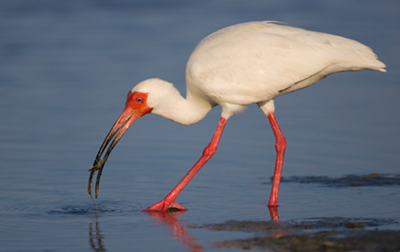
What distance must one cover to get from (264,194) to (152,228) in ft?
6.40

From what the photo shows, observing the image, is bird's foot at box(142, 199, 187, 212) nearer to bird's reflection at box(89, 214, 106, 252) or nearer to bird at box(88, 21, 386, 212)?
bird at box(88, 21, 386, 212)

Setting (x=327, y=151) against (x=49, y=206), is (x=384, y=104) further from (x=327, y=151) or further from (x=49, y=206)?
(x=49, y=206)

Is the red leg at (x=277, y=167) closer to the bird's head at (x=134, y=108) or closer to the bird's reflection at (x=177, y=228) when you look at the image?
the bird's reflection at (x=177, y=228)

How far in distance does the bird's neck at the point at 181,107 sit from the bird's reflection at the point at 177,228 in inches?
58.9

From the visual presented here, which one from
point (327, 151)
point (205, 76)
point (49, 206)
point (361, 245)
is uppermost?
point (205, 76)

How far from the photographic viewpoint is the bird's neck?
796 centimetres

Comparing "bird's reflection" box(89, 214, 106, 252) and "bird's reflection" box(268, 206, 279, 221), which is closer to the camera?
"bird's reflection" box(89, 214, 106, 252)

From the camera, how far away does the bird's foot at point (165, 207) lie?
7.14m

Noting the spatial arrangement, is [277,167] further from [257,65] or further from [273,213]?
[257,65]

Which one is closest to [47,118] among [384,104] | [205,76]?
[205,76]

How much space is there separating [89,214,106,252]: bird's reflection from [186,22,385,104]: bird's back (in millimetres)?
2286

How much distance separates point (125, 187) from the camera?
797cm

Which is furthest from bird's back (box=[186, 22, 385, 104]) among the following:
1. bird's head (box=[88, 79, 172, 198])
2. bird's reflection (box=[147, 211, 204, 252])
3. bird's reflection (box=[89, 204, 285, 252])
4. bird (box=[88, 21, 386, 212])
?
bird's reflection (box=[147, 211, 204, 252])

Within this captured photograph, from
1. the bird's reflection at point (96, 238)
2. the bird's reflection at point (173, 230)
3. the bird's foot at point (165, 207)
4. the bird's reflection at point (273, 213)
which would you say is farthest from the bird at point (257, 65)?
the bird's reflection at point (96, 238)
